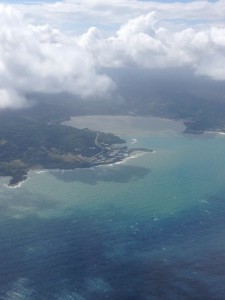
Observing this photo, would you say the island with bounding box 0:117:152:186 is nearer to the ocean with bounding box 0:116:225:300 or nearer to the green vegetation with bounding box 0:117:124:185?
the green vegetation with bounding box 0:117:124:185

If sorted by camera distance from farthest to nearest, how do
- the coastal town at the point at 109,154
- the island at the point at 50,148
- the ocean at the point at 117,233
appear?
the coastal town at the point at 109,154, the island at the point at 50,148, the ocean at the point at 117,233

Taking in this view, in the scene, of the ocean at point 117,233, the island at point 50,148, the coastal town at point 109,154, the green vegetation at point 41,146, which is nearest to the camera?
the ocean at point 117,233

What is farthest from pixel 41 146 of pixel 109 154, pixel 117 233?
pixel 117 233

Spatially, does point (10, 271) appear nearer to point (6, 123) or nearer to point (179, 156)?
→ point (179, 156)

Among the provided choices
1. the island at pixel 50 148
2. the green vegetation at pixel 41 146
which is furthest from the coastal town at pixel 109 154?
the green vegetation at pixel 41 146

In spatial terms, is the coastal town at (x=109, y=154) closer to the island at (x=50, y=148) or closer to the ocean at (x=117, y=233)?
→ the island at (x=50, y=148)

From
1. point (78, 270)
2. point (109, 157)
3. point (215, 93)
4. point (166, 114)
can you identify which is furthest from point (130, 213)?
point (215, 93)

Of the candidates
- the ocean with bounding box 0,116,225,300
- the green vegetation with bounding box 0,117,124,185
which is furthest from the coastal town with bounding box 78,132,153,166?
the ocean with bounding box 0,116,225,300

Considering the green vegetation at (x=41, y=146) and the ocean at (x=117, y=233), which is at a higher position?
the green vegetation at (x=41, y=146)

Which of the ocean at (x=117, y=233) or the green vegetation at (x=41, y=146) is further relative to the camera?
the green vegetation at (x=41, y=146)
